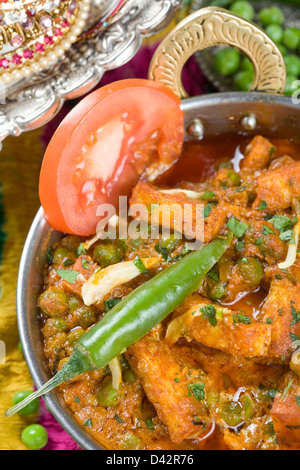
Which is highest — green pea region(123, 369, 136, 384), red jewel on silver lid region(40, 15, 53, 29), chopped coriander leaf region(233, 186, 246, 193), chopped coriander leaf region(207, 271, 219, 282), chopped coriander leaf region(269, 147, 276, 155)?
red jewel on silver lid region(40, 15, 53, 29)

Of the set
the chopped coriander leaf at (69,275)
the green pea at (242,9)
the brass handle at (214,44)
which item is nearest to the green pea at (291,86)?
the green pea at (242,9)

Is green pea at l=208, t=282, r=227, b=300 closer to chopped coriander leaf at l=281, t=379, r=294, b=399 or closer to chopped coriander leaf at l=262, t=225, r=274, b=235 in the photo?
chopped coriander leaf at l=262, t=225, r=274, b=235

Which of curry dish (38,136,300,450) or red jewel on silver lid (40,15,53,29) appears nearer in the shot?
curry dish (38,136,300,450)

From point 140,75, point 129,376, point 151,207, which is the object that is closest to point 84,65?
point 140,75

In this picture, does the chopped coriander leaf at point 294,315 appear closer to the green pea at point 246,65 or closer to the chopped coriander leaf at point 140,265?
the chopped coriander leaf at point 140,265

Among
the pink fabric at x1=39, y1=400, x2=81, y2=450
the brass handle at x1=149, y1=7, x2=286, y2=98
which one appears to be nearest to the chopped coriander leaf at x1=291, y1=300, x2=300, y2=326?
the brass handle at x1=149, y1=7, x2=286, y2=98

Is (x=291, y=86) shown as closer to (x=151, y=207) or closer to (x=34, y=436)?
(x=151, y=207)
